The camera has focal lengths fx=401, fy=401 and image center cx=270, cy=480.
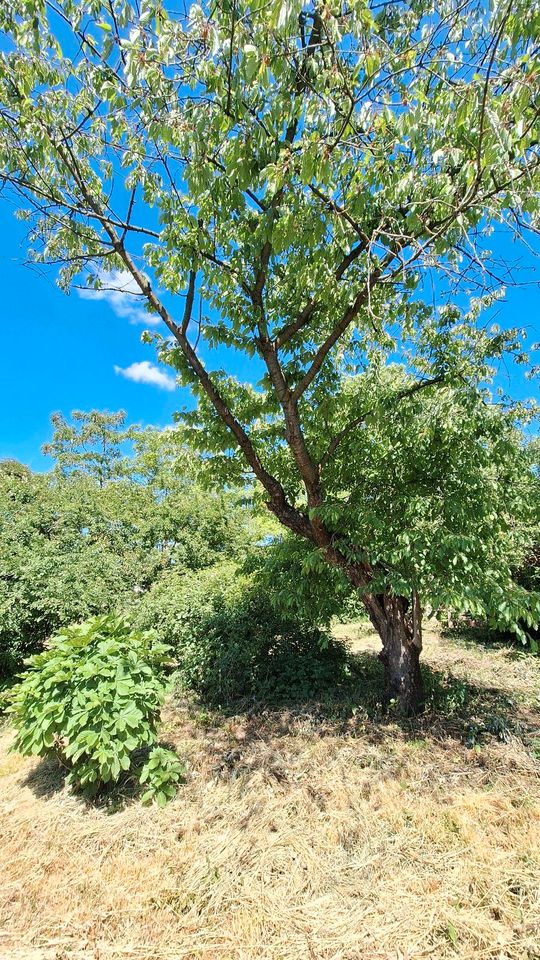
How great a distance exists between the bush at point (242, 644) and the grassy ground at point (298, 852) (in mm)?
822

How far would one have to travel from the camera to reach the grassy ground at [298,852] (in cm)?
169

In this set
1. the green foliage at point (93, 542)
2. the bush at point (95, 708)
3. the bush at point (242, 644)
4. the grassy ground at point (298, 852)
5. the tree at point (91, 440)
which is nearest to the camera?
the grassy ground at point (298, 852)

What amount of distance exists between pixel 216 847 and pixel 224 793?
521 millimetres

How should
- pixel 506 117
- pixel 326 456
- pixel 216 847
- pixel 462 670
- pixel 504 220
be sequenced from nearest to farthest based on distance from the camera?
pixel 506 117
pixel 504 220
pixel 216 847
pixel 326 456
pixel 462 670

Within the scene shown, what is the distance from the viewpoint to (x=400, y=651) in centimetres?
392

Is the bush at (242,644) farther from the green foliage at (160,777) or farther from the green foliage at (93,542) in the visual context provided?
the green foliage at (160,777)

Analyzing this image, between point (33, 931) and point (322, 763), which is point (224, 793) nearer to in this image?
point (322, 763)

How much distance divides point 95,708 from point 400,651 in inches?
109

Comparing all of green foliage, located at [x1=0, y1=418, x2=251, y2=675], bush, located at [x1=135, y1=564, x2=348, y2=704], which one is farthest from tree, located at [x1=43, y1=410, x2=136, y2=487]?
bush, located at [x1=135, y1=564, x2=348, y2=704]

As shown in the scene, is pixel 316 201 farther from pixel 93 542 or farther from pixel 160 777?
pixel 93 542

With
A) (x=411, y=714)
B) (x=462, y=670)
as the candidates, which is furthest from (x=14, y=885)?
(x=462, y=670)

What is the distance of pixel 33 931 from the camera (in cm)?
177

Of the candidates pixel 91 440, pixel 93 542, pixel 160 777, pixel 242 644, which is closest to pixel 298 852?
pixel 160 777

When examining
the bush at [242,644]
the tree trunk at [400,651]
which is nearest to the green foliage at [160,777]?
the bush at [242,644]
